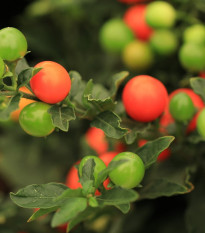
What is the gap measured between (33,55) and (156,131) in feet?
2.95

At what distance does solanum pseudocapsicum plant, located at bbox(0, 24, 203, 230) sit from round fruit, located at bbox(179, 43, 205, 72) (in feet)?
0.60

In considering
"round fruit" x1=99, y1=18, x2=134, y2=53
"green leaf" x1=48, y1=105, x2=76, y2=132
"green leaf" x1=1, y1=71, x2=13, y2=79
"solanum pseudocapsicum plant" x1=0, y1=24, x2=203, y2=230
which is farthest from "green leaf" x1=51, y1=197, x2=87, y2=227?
"round fruit" x1=99, y1=18, x2=134, y2=53

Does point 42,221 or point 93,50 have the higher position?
point 93,50

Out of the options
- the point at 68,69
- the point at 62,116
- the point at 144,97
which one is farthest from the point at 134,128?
the point at 68,69

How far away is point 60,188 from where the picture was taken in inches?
27.5

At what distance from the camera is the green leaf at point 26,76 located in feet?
2.17

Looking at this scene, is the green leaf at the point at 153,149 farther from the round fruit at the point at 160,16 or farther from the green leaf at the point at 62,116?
the round fruit at the point at 160,16

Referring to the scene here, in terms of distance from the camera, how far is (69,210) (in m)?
0.60

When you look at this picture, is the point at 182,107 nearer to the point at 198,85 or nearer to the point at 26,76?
the point at 198,85

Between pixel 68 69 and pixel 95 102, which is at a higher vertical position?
pixel 95 102

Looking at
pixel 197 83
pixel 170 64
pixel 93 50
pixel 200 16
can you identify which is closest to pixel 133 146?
pixel 197 83

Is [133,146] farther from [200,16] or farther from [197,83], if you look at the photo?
[200,16]

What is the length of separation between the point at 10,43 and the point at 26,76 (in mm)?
59

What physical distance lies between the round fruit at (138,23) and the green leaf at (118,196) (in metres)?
0.59
